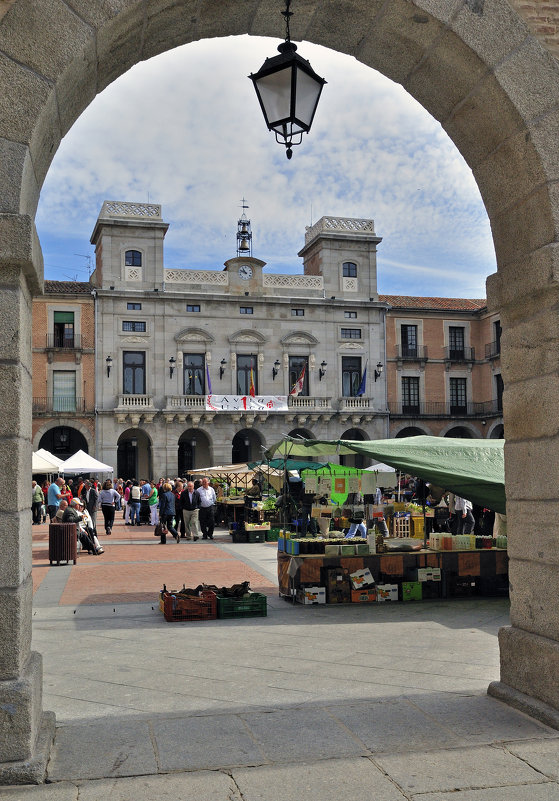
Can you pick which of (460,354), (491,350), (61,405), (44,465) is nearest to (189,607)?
(44,465)

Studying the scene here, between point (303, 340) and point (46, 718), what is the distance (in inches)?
1478

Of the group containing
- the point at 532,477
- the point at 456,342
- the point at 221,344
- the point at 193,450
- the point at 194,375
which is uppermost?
the point at 456,342

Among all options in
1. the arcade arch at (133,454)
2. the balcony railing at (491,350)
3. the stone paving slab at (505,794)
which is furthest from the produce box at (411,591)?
the balcony railing at (491,350)

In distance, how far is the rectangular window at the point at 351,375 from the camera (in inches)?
1672

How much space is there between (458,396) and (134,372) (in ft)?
63.3

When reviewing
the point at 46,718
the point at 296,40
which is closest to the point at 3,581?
the point at 46,718

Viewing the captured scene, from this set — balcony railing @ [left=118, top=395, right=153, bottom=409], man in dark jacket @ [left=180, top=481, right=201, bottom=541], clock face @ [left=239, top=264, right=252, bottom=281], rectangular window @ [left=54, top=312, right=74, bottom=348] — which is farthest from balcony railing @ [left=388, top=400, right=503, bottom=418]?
man in dark jacket @ [left=180, top=481, right=201, bottom=541]

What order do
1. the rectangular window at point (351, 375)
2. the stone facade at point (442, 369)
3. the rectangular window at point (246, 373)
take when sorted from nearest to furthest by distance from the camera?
the rectangular window at point (246, 373) → the rectangular window at point (351, 375) → the stone facade at point (442, 369)

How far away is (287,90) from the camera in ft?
17.0

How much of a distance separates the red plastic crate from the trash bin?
18.9 ft

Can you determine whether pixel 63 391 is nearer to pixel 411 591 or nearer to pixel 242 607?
pixel 411 591

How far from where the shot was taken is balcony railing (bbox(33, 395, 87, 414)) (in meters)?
38.2

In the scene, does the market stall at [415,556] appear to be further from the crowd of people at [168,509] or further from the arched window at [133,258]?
the arched window at [133,258]

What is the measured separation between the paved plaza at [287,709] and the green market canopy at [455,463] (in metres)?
1.53
